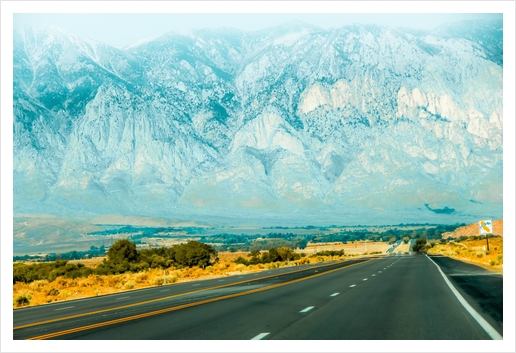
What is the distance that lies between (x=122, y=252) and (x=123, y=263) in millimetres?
5597

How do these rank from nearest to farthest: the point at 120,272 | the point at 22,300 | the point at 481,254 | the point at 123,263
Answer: the point at 22,300, the point at 120,272, the point at 123,263, the point at 481,254

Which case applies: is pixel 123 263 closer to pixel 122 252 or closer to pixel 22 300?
pixel 122 252

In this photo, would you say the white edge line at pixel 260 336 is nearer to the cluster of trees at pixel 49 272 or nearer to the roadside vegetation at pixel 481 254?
the roadside vegetation at pixel 481 254

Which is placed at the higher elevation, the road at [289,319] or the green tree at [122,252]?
the road at [289,319]

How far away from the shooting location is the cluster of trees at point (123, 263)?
2552 inches

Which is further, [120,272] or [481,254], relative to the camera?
[481,254]

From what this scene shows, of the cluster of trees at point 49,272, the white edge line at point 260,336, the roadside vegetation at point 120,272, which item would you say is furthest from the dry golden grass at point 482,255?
the cluster of trees at point 49,272

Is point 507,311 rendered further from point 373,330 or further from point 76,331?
point 76,331

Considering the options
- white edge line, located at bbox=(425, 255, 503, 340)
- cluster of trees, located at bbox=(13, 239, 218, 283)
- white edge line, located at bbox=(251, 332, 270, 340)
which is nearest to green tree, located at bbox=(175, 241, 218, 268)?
cluster of trees, located at bbox=(13, 239, 218, 283)

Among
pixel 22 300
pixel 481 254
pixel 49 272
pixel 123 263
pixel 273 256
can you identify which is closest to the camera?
pixel 22 300

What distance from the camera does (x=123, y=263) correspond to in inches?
2813

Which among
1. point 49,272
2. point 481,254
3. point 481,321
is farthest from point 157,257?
point 481,321

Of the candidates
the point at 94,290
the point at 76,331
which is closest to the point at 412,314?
the point at 76,331

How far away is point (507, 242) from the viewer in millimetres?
21422
